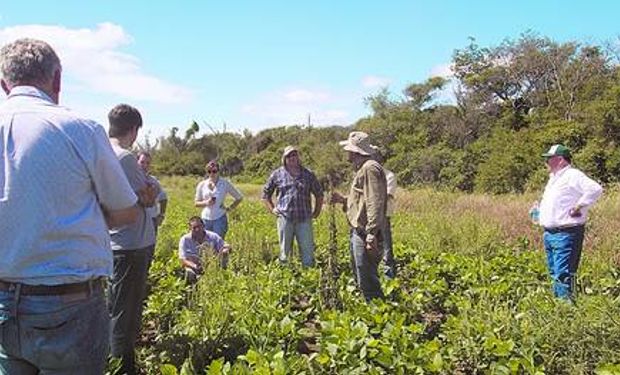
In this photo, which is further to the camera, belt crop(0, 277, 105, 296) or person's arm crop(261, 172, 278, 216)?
person's arm crop(261, 172, 278, 216)

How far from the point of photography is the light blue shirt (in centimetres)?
227

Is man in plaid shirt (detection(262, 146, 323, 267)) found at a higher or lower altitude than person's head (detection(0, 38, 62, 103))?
lower

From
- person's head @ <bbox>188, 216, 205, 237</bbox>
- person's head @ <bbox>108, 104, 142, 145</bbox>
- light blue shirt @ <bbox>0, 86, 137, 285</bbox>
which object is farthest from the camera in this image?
person's head @ <bbox>188, 216, 205, 237</bbox>

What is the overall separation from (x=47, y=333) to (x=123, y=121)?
1.86 m

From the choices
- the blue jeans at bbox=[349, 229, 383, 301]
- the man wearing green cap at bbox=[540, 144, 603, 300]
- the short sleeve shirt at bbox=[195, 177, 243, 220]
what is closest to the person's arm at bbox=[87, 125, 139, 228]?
the blue jeans at bbox=[349, 229, 383, 301]

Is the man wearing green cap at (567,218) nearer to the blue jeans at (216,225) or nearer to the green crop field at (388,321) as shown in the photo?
the green crop field at (388,321)

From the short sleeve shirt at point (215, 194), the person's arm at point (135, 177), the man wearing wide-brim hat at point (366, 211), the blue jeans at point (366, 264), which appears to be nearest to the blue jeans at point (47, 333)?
the person's arm at point (135, 177)

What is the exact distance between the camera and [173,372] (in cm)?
364

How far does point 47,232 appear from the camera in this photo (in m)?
2.27

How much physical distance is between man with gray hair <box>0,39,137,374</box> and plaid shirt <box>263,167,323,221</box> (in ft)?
17.3

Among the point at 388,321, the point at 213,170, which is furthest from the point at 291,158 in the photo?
the point at 388,321

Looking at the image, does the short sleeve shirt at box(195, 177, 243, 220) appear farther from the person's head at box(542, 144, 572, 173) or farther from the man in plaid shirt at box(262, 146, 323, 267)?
the person's head at box(542, 144, 572, 173)

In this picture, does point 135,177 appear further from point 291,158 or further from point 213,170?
point 213,170

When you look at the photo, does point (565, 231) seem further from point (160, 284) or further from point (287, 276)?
point (160, 284)
